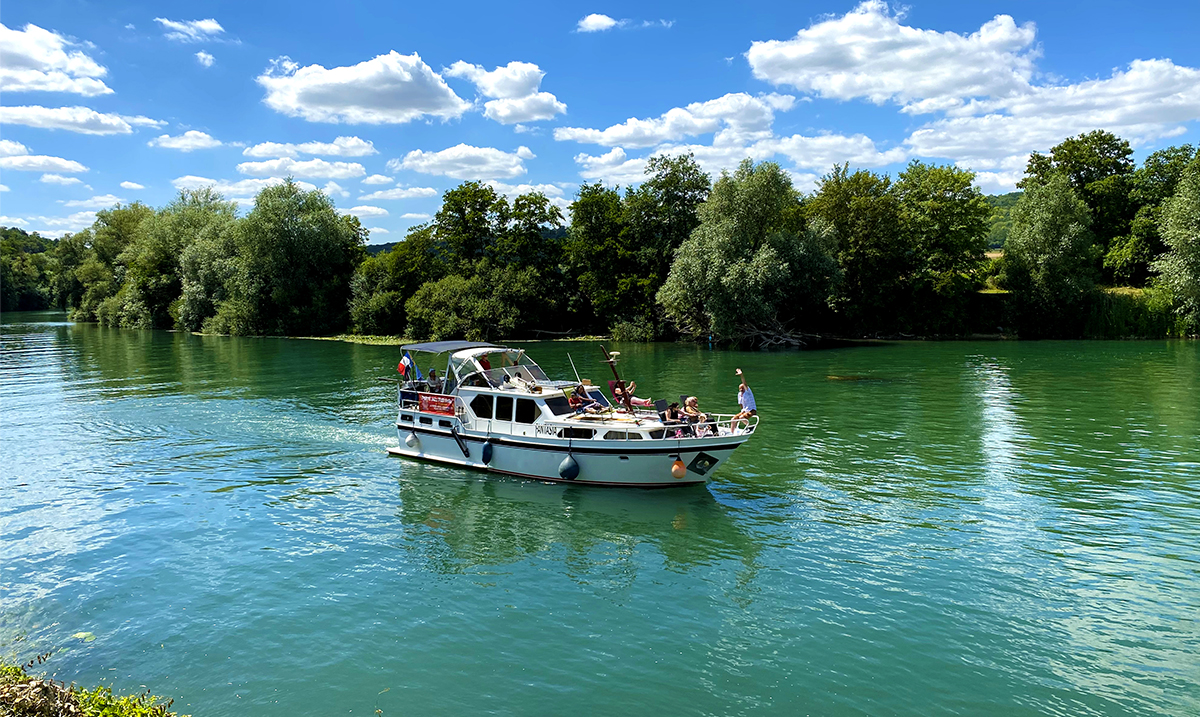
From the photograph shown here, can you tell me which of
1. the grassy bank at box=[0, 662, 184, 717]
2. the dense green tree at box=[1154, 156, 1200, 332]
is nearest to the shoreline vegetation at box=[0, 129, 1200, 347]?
the dense green tree at box=[1154, 156, 1200, 332]

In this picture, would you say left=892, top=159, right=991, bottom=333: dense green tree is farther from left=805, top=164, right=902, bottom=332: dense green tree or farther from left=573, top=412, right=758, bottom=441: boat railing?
left=573, top=412, right=758, bottom=441: boat railing

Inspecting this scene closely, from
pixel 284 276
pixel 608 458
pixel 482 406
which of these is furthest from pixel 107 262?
pixel 608 458

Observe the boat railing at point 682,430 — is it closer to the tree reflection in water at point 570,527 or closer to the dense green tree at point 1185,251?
the tree reflection in water at point 570,527

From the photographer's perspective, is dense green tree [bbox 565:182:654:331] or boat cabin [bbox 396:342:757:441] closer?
boat cabin [bbox 396:342:757:441]

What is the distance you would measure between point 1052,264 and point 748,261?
1222 inches

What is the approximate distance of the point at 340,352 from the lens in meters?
68.1

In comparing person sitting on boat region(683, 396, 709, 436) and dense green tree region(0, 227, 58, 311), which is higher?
dense green tree region(0, 227, 58, 311)

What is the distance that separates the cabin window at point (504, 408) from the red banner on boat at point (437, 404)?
207 centimetres

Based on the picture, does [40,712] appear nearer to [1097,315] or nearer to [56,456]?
[56,456]

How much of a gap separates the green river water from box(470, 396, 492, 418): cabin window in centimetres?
240

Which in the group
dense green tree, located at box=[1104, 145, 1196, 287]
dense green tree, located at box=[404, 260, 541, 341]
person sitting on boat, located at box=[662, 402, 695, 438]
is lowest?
person sitting on boat, located at box=[662, 402, 695, 438]

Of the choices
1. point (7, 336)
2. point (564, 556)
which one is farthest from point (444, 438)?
point (7, 336)

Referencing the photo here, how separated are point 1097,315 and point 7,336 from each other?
400 ft

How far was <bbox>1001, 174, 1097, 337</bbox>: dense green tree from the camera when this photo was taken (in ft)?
234
